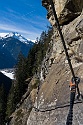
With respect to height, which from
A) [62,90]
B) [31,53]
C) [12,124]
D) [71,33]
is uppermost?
[31,53]

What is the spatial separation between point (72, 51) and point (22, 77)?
67.8 meters

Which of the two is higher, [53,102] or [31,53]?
[31,53]

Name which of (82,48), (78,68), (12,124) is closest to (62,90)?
(78,68)

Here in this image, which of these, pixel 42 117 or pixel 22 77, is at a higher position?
pixel 22 77

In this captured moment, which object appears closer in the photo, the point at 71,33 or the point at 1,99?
the point at 71,33

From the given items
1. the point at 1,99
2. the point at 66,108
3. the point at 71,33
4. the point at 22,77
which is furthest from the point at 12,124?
the point at 1,99

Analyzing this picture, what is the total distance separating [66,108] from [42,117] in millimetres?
2917

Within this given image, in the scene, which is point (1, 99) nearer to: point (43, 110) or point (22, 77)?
point (22, 77)

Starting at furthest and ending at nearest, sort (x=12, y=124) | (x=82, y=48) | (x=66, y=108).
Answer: (x=12, y=124) → (x=82, y=48) → (x=66, y=108)

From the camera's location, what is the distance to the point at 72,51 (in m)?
19.5

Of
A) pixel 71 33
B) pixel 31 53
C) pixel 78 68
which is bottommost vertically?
pixel 78 68

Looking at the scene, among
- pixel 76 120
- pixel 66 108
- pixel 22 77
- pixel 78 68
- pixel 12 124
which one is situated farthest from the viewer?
pixel 22 77

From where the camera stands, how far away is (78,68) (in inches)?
662

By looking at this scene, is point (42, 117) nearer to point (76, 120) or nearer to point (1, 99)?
point (76, 120)
